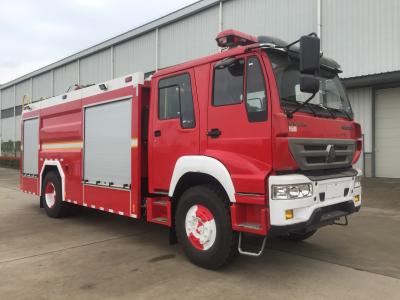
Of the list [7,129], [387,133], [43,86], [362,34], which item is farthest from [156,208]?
[7,129]

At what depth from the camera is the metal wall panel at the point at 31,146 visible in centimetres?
930

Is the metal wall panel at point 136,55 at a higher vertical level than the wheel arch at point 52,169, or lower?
higher

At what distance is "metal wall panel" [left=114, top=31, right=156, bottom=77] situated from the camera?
21.4m

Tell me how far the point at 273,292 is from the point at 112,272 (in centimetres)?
194

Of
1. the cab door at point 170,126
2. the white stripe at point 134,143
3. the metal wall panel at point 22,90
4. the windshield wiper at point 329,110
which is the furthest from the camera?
the metal wall panel at point 22,90

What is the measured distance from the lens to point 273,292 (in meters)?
4.31

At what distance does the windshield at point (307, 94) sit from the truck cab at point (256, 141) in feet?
0.05

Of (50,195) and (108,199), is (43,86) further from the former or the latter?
(108,199)

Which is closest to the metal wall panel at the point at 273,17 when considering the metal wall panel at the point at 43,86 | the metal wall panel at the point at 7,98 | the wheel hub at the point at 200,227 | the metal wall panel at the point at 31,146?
the metal wall panel at the point at 31,146

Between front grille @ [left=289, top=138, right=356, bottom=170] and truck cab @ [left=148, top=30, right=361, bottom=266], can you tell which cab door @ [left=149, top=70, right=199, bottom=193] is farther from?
front grille @ [left=289, top=138, right=356, bottom=170]

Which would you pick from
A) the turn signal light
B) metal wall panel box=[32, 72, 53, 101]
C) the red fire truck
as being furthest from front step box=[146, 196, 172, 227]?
metal wall panel box=[32, 72, 53, 101]

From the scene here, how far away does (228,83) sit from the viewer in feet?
15.9

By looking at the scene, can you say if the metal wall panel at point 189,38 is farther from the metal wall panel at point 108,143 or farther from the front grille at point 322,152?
the front grille at point 322,152

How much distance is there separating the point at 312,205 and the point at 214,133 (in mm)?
1395
